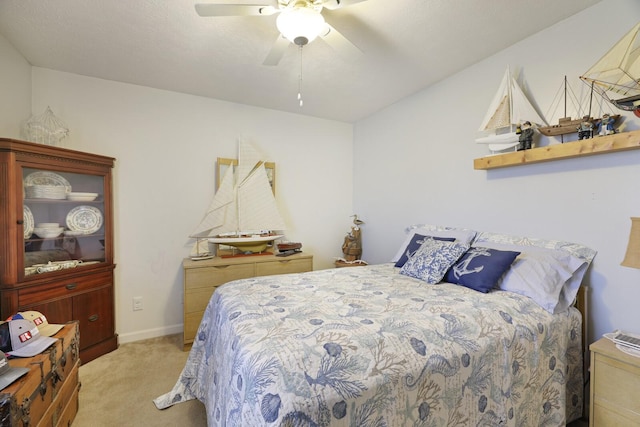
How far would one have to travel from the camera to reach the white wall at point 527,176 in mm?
1578

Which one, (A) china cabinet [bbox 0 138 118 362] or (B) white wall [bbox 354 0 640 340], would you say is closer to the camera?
(B) white wall [bbox 354 0 640 340]

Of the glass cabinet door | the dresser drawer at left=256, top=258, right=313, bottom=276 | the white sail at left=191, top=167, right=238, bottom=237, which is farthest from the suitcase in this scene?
the dresser drawer at left=256, top=258, right=313, bottom=276

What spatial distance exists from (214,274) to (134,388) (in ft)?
3.21

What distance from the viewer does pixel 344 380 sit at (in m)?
0.92

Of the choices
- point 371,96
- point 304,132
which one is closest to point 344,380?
point 371,96

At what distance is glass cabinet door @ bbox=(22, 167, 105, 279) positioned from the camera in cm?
196

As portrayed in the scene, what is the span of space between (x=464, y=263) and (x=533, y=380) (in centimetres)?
70

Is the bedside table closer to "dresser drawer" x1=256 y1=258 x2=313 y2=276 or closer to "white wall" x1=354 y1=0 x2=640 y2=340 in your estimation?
"white wall" x1=354 y1=0 x2=640 y2=340

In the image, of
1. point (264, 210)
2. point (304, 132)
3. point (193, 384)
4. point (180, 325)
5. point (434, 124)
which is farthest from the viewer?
point (304, 132)

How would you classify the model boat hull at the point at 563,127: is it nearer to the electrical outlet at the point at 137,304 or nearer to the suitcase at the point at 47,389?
the suitcase at the point at 47,389

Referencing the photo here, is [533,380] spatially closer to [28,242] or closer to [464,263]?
[464,263]

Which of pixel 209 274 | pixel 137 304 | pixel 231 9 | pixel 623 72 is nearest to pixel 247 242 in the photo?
pixel 209 274

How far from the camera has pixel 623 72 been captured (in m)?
1.40

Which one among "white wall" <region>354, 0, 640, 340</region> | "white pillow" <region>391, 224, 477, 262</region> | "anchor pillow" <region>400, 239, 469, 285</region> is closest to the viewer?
"white wall" <region>354, 0, 640, 340</region>
